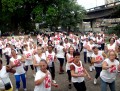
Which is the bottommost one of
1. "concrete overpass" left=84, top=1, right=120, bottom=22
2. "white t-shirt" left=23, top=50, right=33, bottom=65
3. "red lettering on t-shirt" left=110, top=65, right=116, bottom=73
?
"white t-shirt" left=23, top=50, right=33, bottom=65

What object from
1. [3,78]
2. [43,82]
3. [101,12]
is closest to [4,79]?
[3,78]

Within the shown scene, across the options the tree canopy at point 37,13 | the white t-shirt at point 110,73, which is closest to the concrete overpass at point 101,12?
the tree canopy at point 37,13

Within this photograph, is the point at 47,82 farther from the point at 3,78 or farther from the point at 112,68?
the point at 112,68

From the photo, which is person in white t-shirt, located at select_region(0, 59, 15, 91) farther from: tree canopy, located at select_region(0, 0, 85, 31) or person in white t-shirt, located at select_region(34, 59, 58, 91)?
tree canopy, located at select_region(0, 0, 85, 31)

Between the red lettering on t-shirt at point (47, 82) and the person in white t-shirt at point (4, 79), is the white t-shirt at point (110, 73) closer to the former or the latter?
the red lettering on t-shirt at point (47, 82)

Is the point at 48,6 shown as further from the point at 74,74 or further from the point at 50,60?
the point at 74,74

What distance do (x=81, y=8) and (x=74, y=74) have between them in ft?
168

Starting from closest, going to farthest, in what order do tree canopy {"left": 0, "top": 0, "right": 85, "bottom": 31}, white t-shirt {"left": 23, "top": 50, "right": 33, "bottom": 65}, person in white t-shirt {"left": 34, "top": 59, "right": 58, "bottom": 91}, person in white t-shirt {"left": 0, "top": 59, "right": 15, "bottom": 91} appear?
1. person in white t-shirt {"left": 34, "top": 59, "right": 58, "bottom": 91}
2. person in white t-shirt {"left": 0, "top": 59, "right": 15, "bottom": 91}
3. white t-shirt {"left": 23, "top": 50, "right": 33, "bottom": 65}
4. tree canopy {"left": 0, "top": 0, "right": 85, "bottom": 31}

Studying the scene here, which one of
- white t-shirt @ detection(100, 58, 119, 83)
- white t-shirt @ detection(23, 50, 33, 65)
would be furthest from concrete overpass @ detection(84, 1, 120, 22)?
white t-shirt @ detection(100, 58, 119, 83)

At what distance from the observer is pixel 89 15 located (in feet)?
218

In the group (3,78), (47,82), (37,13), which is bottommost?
(47,82)

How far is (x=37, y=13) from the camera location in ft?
154

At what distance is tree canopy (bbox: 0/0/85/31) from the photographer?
156 ft

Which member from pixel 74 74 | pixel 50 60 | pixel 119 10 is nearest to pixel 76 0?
pixel 119 10
